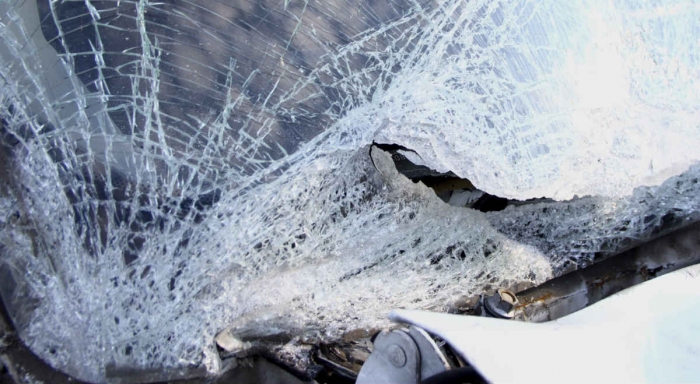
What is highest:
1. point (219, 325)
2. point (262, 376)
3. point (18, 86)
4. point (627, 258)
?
point (18, 86)

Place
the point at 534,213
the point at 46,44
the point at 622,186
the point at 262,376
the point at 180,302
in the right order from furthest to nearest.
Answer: the point at 534,213 → the point at 622,186 → the point at 262,376 → the point at 180,302 → the point at 46,44

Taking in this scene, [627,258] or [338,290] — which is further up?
[627,258]

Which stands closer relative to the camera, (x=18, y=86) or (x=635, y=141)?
(x=18, y=86)

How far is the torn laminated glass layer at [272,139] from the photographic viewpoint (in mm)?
1125

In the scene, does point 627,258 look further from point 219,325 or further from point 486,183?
point 219,325

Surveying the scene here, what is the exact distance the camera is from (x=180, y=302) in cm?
121

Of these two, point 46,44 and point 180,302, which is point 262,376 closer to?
point 180,302

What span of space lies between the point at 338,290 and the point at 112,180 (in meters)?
0.62

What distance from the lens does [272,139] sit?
1.20 meters

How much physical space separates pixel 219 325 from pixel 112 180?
1.40 ft

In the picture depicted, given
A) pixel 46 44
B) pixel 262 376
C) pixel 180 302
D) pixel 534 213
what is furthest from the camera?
pixel 534 213

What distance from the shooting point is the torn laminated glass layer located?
3.69ft

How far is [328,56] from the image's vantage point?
1195 millimetres

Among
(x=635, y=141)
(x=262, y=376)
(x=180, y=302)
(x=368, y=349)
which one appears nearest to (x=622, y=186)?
(x=635, y=141)
